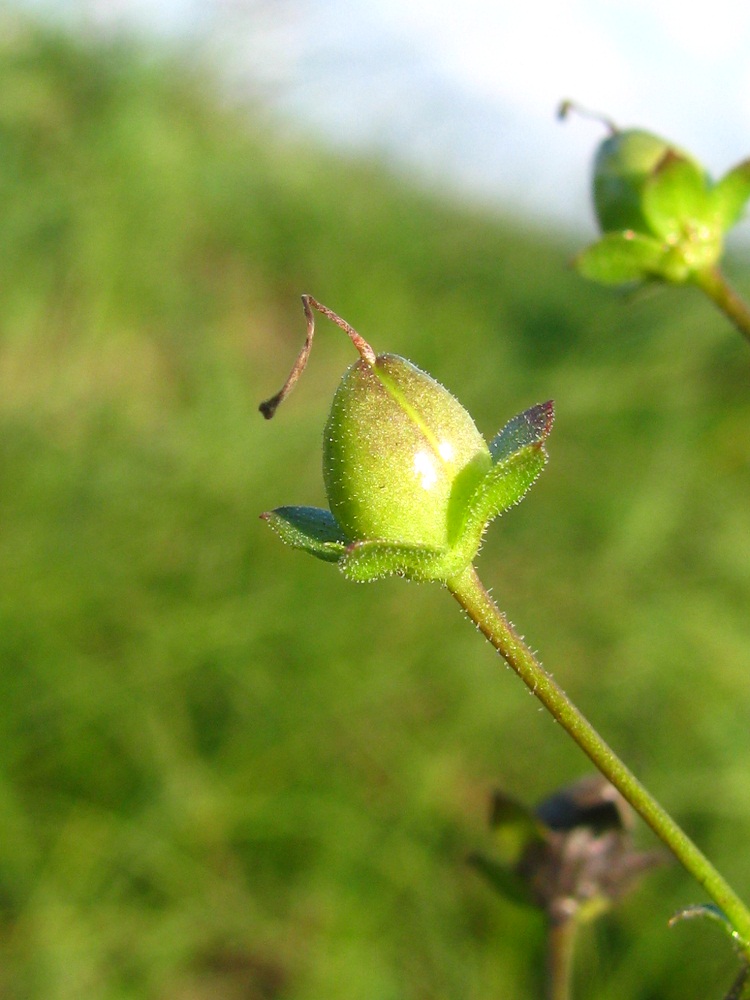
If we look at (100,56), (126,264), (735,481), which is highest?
(100,56)

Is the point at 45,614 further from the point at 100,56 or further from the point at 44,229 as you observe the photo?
the point at 100,56

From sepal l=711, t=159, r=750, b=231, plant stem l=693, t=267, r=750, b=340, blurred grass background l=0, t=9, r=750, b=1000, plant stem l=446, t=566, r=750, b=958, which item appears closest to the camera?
plant stem l=446, t=566, r=750, b=958

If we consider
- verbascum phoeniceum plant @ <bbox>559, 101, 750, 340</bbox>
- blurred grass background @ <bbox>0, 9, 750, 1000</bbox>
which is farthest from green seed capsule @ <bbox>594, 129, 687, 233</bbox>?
blurred grass background @ <bbox>0, 9, 750, 1000</bbox>

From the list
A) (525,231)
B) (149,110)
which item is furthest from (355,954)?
(525,231)

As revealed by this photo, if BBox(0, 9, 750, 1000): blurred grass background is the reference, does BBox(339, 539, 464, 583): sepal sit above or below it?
above

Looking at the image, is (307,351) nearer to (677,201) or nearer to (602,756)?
(602,756)

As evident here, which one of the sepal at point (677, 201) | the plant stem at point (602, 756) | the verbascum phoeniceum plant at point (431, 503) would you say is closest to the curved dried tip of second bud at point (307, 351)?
the verbascum phoeniceum plant at point (431, 503)

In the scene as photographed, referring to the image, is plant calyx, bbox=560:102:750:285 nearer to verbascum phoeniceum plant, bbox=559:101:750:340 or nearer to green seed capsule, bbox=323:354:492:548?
verbascum phoeniceum plant, bbox=559:101:750:340

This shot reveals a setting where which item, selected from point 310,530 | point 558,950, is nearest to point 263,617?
Result: point 558,950

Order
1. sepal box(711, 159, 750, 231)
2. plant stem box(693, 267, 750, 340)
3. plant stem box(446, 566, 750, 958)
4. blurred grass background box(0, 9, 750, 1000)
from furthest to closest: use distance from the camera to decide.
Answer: blurred grass background box(0, 9, 750, 1000) < sepal box(711, 159, 750, 231) < plant stem box(693, 267, 750, 340) < plant stem box(446, 566, 750, 958)
